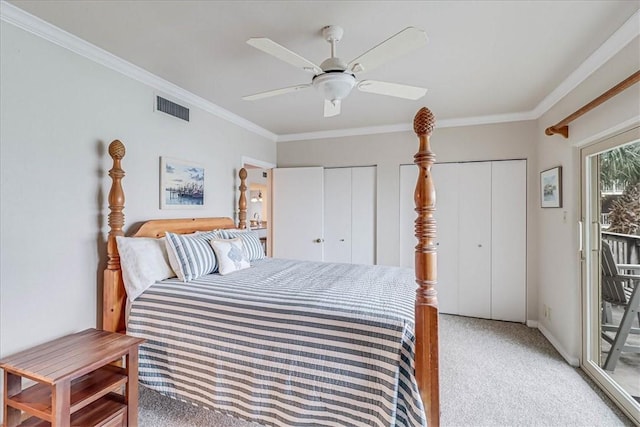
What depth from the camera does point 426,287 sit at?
139 centimetres


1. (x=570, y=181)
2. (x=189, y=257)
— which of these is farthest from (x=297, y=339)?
(x=570, y=181)

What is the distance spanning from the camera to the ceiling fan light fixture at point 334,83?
1.77 meters

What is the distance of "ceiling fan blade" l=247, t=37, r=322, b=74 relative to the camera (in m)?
1.52

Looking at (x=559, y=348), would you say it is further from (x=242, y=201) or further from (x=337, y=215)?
(x=242, y=201)

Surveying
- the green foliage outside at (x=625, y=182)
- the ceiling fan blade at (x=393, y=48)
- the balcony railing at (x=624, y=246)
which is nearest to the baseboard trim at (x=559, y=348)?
the balcony railing at (x=624, y=246)

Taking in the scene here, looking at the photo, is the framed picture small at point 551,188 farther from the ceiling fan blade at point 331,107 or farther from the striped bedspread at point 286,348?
the ceiling fan blade at point 331,107

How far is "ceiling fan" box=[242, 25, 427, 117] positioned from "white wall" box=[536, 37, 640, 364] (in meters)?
1.29

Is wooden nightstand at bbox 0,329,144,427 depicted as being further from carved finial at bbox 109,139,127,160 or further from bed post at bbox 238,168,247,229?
bed post at bbox 238,168,247,229

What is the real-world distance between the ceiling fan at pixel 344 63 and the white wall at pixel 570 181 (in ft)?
4.25

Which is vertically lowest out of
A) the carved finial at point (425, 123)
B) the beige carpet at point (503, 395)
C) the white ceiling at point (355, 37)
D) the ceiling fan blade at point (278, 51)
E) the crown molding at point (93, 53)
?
the beige carpet at point (503, 395)

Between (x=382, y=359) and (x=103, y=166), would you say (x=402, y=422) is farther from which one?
(x=103, y=166)

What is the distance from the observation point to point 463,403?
2.05m

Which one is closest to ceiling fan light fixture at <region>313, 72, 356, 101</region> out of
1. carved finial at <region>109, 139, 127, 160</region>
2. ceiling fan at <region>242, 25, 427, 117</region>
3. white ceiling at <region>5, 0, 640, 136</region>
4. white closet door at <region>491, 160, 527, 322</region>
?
ceiling fan at <region>242, 25, 427, 117</region>

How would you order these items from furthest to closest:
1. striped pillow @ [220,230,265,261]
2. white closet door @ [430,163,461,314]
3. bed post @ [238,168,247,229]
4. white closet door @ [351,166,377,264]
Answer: white closet door @ [351,166,377,264]
white closet door @ [430,163,461,314]
bed post @ [238,168,247,229]
striped pillow @ [220,230,265,261]
